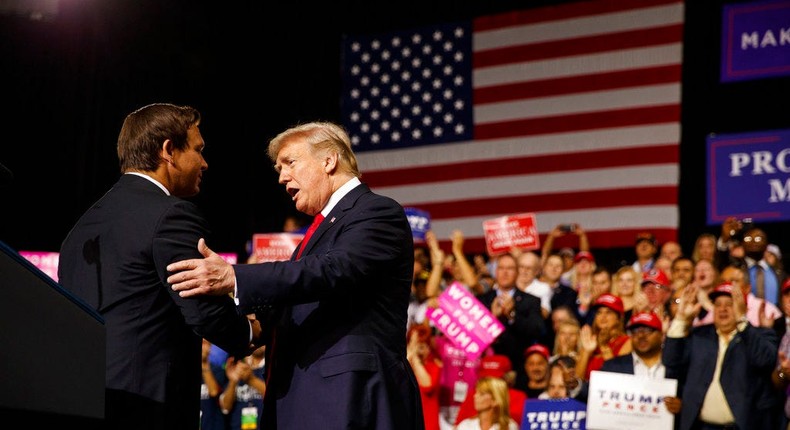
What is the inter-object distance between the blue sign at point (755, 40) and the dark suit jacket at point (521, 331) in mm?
3914

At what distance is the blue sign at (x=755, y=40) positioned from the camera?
10.1 m

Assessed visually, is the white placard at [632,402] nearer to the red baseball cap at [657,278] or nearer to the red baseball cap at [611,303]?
the red baseball cap at [611,303]

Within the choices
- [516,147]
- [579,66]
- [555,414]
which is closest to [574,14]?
[579,66]

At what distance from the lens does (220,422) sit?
8.09 metres

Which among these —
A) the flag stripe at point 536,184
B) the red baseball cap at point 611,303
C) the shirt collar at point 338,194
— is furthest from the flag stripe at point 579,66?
the shirt collar at point 338,194

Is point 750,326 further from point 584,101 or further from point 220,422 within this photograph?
point 584,101

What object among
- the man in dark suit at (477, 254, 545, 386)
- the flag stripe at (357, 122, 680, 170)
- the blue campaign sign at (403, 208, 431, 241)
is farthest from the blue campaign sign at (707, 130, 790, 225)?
the man in dark suit at (477, 254, 545, 386)

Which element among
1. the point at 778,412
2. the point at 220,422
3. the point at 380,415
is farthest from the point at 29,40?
the point at 380,415

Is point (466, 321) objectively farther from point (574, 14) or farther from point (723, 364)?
point (574, 14)

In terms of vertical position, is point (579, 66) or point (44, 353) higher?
→ point (579, 66)

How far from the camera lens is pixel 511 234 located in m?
9.81

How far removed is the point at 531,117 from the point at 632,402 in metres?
5.91

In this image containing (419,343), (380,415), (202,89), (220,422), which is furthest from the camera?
(202,89)

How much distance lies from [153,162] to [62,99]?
27.2 feet
